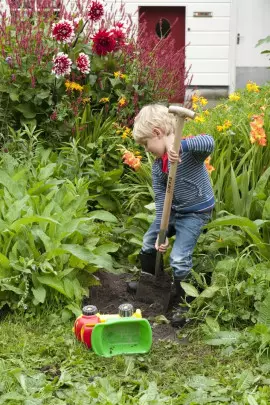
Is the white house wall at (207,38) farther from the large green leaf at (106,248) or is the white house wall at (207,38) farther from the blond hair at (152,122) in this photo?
the blond hair at (152,122)

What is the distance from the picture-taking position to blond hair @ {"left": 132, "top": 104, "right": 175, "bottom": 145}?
455 centimetres

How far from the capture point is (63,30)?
6.48m

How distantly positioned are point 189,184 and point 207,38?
10.9 meters

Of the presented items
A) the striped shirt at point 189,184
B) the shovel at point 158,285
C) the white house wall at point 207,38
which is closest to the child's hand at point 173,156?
the striped shirt at point 189,184

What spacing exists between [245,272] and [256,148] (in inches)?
52.3

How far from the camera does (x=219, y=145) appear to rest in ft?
20.0

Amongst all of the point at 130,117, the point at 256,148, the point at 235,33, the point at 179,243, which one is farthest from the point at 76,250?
the point at 235,33

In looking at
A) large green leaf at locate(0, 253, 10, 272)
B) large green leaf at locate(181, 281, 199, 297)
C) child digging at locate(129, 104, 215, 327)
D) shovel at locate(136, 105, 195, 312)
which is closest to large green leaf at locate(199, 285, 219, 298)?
large green leaf at locate(181, 281, 199, 297)

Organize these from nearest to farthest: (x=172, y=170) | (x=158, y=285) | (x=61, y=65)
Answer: (x=172, y=170) → (x=158, y=285) → (x=61, y=65)

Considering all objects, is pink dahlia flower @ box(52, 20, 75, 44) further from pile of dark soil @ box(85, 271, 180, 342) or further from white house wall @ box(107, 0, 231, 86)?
→ white house wall @ box(107, 0, 231, 86)

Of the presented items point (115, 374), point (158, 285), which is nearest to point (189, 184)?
point (158, 285)

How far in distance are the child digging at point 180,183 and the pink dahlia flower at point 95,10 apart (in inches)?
89.6

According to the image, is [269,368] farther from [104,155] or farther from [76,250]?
[104,155]

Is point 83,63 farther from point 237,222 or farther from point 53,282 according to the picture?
point 53,282
